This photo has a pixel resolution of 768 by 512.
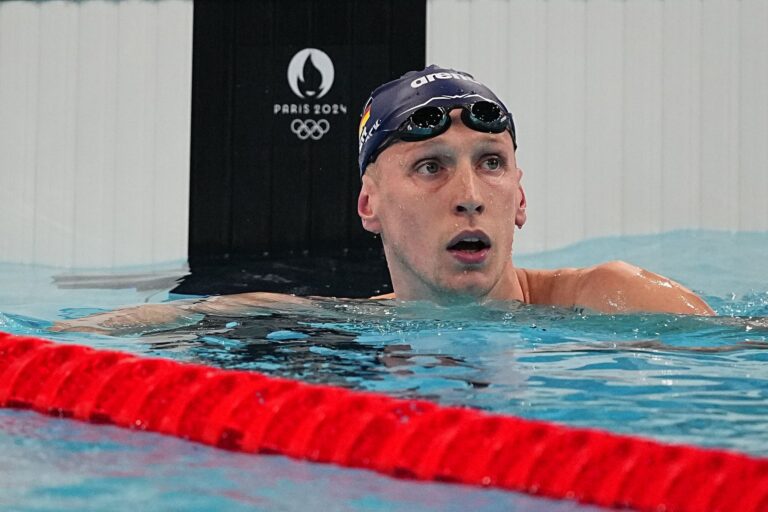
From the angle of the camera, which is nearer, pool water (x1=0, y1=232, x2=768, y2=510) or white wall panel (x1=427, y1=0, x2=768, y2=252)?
pool water (x1=0, y1=232, x2=768, y2=510)

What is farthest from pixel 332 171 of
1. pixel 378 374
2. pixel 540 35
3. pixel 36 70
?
pixel 378 374

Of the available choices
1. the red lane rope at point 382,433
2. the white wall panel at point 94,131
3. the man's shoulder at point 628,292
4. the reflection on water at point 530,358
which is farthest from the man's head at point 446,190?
the white wall panel at point 94,131

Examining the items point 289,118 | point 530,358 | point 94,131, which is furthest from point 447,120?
point 94,131

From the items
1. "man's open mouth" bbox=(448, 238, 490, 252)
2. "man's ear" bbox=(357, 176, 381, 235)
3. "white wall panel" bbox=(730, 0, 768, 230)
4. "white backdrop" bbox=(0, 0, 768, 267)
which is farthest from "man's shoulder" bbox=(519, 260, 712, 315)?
"white wall panel" bbox=(730, 0, 768, 230)

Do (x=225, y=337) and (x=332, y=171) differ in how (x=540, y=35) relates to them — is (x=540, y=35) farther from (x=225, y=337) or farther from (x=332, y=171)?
(x=225, y=337)

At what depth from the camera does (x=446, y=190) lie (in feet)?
11.1

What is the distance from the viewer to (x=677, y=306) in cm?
338

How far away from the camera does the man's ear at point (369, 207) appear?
3725 millimetres

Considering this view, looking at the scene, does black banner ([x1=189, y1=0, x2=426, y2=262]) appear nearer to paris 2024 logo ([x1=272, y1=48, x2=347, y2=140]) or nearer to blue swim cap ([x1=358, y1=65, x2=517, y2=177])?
paris 2024 logo ([x1=272, y1=48, x2=347, y2=140])

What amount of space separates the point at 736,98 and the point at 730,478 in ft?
19.9

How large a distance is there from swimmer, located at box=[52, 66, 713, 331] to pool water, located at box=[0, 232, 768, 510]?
9 centimetres

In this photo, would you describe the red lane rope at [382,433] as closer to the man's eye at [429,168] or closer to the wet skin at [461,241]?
the wet skin at [461,241]

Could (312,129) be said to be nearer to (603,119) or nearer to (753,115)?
(603,119)

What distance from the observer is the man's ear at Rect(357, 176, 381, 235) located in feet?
12.2
